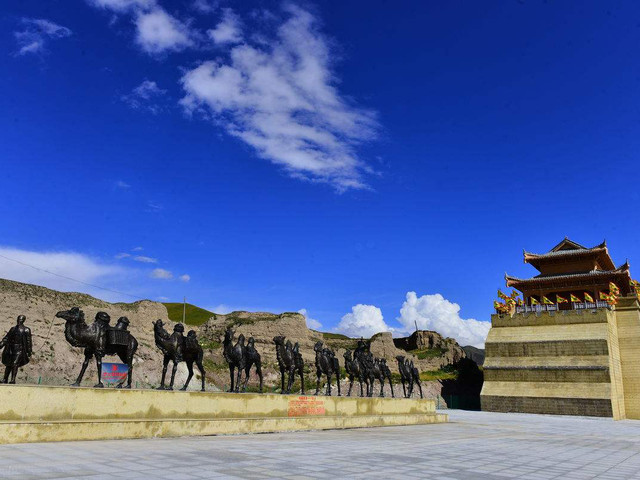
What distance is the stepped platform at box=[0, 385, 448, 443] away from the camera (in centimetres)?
895

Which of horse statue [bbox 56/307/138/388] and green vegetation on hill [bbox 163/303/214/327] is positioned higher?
green vegetation on hill [bbox 163/303/214/327]

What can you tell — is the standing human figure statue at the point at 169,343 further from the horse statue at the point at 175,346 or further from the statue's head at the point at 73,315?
the statue's head at the point at 73,315

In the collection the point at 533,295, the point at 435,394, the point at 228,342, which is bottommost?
the point at 435,394

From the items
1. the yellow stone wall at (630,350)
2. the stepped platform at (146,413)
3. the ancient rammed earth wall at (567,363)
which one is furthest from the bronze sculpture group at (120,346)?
the yellow stone wall at (630,350)

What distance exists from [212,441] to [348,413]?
8224 mm

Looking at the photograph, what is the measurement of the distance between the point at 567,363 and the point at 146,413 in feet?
113

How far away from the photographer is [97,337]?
11.5 metres

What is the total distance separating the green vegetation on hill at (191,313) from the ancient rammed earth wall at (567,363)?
2379 inches

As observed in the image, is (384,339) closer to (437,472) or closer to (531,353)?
(531,353)

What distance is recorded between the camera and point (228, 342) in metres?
14.8

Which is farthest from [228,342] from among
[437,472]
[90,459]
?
[437,472]

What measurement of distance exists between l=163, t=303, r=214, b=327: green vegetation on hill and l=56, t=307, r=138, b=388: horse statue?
77.9m

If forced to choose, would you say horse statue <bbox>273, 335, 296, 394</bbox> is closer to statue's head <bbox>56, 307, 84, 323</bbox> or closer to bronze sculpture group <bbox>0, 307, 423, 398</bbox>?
bronze sculpture group <bbox>0, 307, 423, 398</bbox>

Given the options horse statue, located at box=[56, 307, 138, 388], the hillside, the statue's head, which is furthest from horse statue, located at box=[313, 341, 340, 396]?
the hillside
